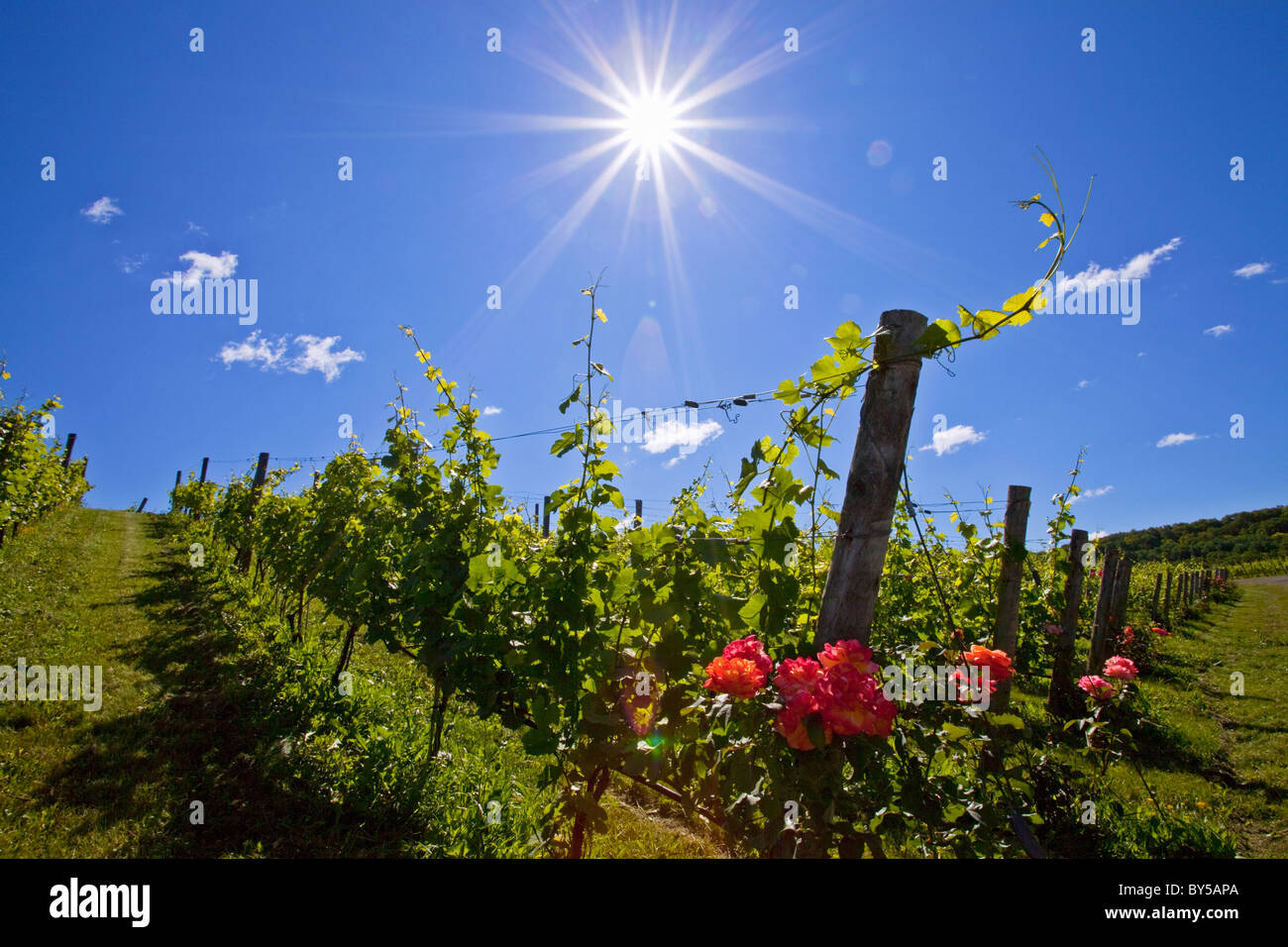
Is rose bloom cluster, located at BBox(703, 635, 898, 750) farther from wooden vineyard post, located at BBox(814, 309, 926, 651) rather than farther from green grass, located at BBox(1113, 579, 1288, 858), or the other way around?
green grass, located at BBox(1113, 579, 1288, 858)

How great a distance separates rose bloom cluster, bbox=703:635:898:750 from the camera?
1327mm

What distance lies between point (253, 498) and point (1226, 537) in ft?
267

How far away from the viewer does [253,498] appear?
10805mm

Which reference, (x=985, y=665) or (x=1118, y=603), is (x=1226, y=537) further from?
(x=985, y=665)

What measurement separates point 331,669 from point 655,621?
4.42 meters

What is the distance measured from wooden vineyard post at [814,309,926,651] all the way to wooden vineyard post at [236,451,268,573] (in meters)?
11.1

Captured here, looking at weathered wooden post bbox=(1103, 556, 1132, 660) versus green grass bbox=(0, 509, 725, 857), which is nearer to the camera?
green grass bbox=(0, 509, 725, 857)

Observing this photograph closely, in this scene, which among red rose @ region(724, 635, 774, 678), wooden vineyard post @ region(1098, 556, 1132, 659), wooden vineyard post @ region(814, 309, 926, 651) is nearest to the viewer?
red rose @ region(724, 635, 774, 678)

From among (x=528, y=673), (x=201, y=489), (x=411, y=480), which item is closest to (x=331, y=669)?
(x=411, y=480)

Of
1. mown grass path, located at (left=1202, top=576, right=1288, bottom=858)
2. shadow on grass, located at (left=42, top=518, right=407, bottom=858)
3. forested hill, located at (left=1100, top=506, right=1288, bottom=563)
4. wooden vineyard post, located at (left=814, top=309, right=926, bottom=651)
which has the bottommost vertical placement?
forested hill, located at (left=1100, top=506, right=1288, bottom=563)

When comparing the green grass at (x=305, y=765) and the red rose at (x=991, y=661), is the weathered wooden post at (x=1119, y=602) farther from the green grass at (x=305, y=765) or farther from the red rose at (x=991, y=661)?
the red rose at (x=991, y=661)

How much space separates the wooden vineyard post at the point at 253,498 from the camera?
10.6 metres

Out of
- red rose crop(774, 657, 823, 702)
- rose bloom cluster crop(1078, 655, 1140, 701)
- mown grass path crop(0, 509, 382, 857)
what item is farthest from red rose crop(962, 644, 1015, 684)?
mown grass path crop(0, 509, 382, 857)

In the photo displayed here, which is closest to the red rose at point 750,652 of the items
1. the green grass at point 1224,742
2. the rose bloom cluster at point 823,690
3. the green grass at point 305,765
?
the rose bloom cluster at point 823,690
